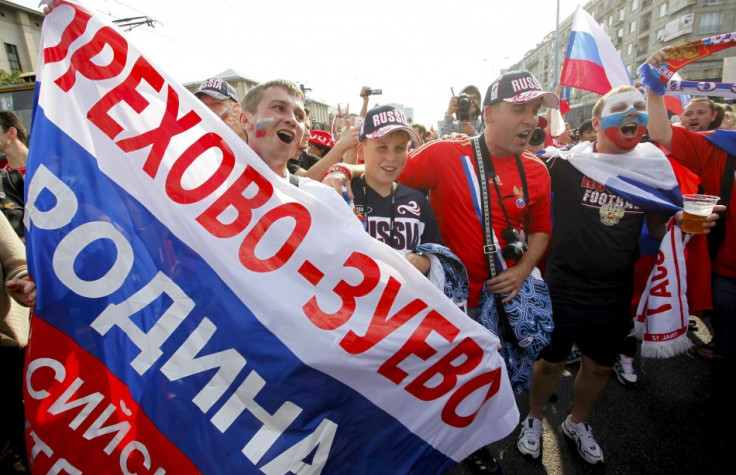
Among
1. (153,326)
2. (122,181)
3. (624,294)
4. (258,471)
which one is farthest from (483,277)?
(122,181)

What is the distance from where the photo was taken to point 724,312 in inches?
104

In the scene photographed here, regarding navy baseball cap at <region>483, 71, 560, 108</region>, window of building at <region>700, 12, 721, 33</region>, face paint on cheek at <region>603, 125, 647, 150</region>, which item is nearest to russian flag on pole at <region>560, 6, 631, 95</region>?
face paint on cheek at <region>603, 125, 647, 150</region>

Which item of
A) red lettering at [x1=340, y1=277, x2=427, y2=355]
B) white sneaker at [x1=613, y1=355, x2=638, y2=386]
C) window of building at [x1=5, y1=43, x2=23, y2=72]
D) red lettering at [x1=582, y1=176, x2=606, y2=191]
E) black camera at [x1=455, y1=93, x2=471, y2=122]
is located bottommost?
white sneaker at [x1=613, y1=355, x2=638, y2=386]

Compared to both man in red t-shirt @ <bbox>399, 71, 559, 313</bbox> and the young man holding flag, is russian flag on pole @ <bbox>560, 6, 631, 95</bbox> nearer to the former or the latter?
the young man holding flag

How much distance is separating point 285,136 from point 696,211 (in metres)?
2.47

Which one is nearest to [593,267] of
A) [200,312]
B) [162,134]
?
[200,312]

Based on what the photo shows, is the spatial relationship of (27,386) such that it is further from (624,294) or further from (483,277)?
(624,294)

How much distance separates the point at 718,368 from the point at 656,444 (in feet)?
2.64

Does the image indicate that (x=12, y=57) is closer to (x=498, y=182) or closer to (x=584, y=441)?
(x=498, y=182)

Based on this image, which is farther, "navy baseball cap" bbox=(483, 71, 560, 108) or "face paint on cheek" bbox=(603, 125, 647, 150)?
"face paint on cheek" bbox=(603, 125, 647, 150)

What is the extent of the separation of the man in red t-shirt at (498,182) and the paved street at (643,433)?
51.1 inches

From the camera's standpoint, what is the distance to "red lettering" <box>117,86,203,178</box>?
1.40 m

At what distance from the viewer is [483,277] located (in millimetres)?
2225

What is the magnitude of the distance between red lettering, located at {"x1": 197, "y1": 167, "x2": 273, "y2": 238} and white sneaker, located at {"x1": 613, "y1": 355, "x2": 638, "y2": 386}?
350cm
